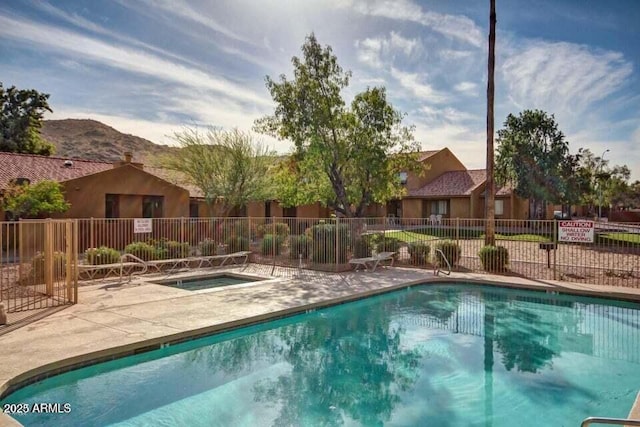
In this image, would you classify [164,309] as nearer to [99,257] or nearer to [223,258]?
[99,257]

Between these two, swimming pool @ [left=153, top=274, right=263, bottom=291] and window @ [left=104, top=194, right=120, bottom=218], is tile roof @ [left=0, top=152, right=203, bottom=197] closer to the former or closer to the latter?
window @ [left=104, top=194, right=120, bottom=218]

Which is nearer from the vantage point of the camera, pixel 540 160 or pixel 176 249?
pixel 176 249

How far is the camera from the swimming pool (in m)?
12.9

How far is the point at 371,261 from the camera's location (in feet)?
49.7

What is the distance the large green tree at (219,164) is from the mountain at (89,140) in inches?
2652

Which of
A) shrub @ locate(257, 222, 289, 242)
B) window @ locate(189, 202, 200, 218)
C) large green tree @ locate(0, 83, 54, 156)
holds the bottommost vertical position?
shrub @ locate(257, 222, 289, 242)

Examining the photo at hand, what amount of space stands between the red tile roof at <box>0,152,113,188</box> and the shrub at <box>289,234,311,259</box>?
11.0 metres

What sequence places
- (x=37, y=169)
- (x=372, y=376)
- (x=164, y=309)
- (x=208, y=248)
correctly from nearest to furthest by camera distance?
(x=372, y=376), (x=164, y=309), (x=208, y=248), (x=37, y=169)

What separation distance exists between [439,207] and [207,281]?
26819 mm

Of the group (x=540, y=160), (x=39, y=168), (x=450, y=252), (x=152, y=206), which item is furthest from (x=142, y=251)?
(x=540, y=160)

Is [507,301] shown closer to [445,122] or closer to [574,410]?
[574,410]

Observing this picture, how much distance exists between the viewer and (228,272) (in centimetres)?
1460

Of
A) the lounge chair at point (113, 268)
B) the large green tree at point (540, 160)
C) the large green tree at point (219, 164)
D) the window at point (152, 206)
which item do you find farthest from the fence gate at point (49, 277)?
the large green tree at point (540, 160)

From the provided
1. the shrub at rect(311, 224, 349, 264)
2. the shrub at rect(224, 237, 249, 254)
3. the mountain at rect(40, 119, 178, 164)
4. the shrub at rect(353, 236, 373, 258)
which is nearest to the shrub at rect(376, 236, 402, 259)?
the shrub at rect(353, 236, 373, 258)
